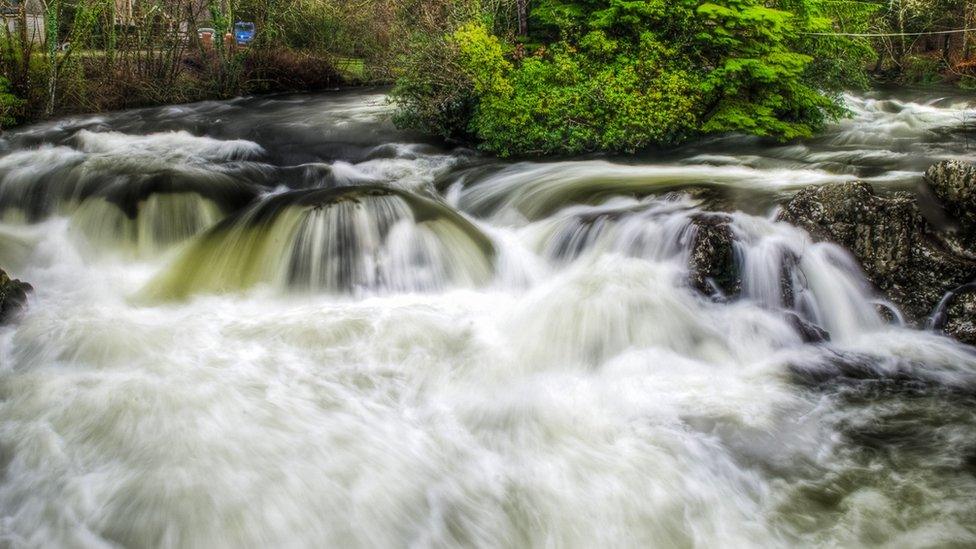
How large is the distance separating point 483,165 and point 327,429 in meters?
5.93

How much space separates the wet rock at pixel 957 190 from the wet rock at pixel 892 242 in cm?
24

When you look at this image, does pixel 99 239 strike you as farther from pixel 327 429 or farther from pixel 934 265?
pixel 934 265

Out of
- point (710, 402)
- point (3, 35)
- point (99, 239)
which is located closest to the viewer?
point (710, 402)

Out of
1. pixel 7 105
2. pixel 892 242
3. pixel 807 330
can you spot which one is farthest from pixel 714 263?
pixel 7 105

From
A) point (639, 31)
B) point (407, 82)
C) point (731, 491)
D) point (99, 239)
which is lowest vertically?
point (731, 491)

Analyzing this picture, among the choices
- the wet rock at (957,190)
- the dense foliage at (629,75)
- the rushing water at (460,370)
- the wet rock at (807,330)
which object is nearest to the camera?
the rushing water at (460,370)

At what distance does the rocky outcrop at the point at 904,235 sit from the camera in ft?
19.7

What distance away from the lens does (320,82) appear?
58.1 ft

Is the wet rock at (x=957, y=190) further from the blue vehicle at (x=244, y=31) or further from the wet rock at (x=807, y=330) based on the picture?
the blue vehicle at (x=244, y=31)

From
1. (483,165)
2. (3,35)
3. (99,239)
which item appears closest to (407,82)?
(483,165)

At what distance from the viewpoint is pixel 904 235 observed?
6.19 meters

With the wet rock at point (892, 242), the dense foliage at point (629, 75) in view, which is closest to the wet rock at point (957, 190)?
the wet rock at point (892, 242)

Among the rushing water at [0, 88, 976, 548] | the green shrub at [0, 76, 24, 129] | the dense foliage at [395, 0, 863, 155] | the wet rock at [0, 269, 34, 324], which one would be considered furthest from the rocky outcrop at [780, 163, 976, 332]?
the green shrub at [0, 76, 24, 129]

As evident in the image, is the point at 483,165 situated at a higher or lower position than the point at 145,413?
higher
